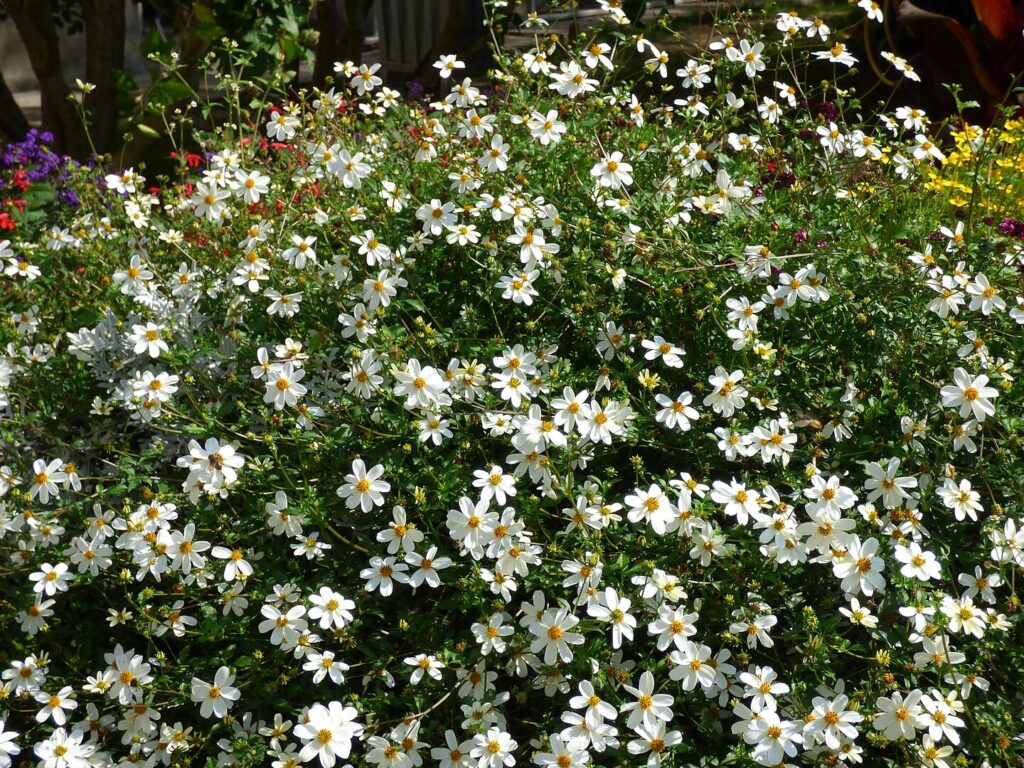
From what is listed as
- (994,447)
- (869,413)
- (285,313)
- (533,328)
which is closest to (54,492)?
(285,313)

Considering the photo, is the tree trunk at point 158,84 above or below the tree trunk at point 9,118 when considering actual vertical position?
above

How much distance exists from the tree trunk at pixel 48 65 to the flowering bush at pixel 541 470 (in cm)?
346

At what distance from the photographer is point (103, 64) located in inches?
225

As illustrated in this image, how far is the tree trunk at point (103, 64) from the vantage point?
566 centimetres

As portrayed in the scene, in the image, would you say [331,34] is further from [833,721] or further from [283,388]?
[833,721]

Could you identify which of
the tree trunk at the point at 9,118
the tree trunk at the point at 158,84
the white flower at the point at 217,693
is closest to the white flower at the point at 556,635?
the white flower at the point at 217,693

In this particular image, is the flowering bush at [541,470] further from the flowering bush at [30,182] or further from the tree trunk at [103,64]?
the tree trunk at [103,64]

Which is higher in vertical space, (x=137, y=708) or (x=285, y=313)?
(x=285, y=313)

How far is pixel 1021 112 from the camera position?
4.69 metres

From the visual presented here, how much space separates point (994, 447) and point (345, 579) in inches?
54.7

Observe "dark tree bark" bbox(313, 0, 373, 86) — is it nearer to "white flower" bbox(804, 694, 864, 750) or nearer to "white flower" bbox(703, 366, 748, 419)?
"white flower" bbox(703, 366, 748, 419)

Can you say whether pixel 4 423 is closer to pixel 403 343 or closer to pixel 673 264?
pixel 403 343

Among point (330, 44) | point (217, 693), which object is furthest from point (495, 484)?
point (330, 44)

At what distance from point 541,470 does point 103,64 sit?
4788 mm
